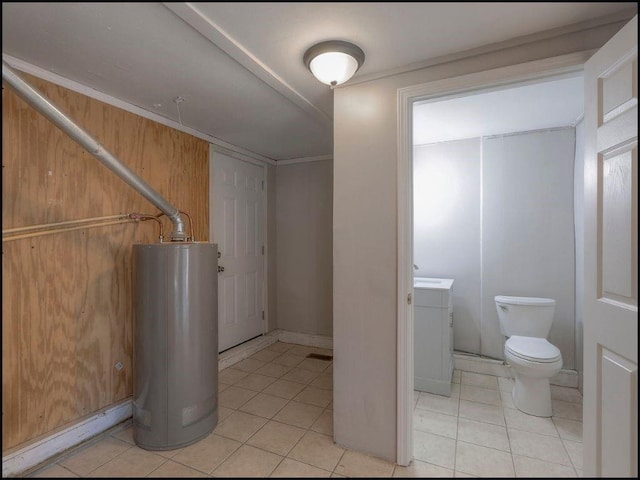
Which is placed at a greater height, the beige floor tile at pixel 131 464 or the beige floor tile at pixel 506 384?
the beige floor tile at pixel 131 464

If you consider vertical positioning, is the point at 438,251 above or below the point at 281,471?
above

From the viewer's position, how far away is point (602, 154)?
1.21m

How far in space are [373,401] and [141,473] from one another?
115cm

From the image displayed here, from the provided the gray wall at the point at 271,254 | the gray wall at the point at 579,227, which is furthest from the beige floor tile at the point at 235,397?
the gray wall at the point at 579,227

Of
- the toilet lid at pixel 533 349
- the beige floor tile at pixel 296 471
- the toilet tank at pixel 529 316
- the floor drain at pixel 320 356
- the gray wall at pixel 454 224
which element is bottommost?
the floor drain at pixel 320 356

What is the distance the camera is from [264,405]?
2121 mm

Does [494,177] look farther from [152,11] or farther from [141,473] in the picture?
[141,473]

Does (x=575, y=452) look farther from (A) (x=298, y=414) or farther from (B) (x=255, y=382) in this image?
(B) (x=255, y=382)

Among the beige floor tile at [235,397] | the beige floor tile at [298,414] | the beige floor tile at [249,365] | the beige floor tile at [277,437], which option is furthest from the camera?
the beige floor tile at [249,365]

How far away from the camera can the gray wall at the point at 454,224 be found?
2762 mm

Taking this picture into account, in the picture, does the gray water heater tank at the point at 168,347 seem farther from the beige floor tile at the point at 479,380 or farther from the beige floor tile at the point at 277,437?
the beige floor tile at the point at 479,380

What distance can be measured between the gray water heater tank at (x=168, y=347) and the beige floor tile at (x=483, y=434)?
150cm

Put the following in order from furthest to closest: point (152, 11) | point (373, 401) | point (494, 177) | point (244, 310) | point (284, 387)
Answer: point (244, 310)
point (494, 177)
point (284, 387)
point (373, 401)
point (152, 11)

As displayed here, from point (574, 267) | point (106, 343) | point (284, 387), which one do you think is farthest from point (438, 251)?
point (106, 343)
